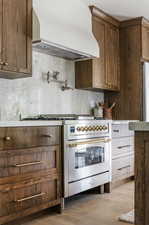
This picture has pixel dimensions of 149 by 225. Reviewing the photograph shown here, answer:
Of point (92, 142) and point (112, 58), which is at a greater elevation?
point (112, 58)

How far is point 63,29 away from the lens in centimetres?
303

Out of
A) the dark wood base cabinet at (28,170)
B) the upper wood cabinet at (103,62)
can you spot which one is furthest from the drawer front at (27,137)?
the upper wood cabinet at (103,62)

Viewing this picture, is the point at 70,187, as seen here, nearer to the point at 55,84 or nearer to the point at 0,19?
the point at 55,84

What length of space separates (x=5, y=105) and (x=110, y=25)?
2.26m

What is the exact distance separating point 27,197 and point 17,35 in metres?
1.46

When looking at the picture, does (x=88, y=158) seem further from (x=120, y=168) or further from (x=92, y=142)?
(x=120, y=168)

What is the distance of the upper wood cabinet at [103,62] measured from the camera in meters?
3.88

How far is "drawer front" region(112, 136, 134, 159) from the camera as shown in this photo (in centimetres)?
351

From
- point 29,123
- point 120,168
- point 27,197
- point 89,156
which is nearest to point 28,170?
point 27,197

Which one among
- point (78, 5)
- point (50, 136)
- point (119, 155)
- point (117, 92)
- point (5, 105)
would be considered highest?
point (78, 5)

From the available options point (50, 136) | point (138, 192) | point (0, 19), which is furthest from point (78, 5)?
point (138, 192)

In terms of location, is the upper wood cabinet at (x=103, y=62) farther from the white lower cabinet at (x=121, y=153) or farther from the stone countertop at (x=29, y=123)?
the stone countertop at (x=29, y=123)

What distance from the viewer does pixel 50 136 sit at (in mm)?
2535

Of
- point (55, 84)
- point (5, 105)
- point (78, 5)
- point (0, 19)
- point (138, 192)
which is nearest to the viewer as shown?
point (138, 192)
